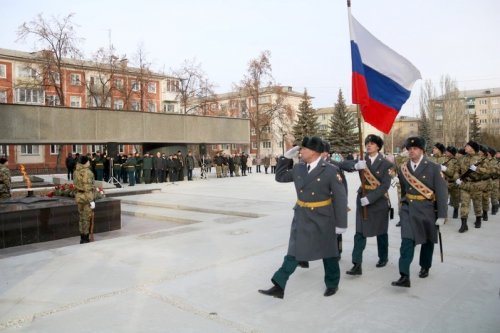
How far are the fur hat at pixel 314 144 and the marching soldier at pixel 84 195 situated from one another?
554 centimetres

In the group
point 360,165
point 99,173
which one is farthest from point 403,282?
point 99,173

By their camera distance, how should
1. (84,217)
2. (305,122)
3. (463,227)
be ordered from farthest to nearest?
1. (305,122)
2. (84,217)
3. (463,227)

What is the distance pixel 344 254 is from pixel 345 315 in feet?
8.63

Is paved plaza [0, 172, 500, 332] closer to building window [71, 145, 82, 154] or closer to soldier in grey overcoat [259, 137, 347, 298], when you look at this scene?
soldier in grey overcoat [259, 137, 347, 298]

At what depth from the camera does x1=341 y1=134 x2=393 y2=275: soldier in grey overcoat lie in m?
5.59

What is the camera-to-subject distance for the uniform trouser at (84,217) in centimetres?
878

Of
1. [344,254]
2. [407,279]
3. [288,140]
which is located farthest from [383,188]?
[288,140]

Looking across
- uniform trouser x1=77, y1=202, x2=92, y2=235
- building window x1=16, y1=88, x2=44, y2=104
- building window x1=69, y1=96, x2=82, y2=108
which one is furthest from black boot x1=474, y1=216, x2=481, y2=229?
building window x1=69, y1=96, x2=82, y2=108

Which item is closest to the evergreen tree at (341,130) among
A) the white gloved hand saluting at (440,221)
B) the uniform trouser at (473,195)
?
the uniform trouser at (473,195)

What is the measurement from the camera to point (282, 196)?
16.0 m

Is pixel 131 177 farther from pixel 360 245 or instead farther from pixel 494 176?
pixel 360 245

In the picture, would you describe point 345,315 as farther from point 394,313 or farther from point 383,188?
point 383,188

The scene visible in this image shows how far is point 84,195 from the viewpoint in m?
8.66

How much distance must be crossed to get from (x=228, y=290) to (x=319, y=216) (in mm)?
1440
